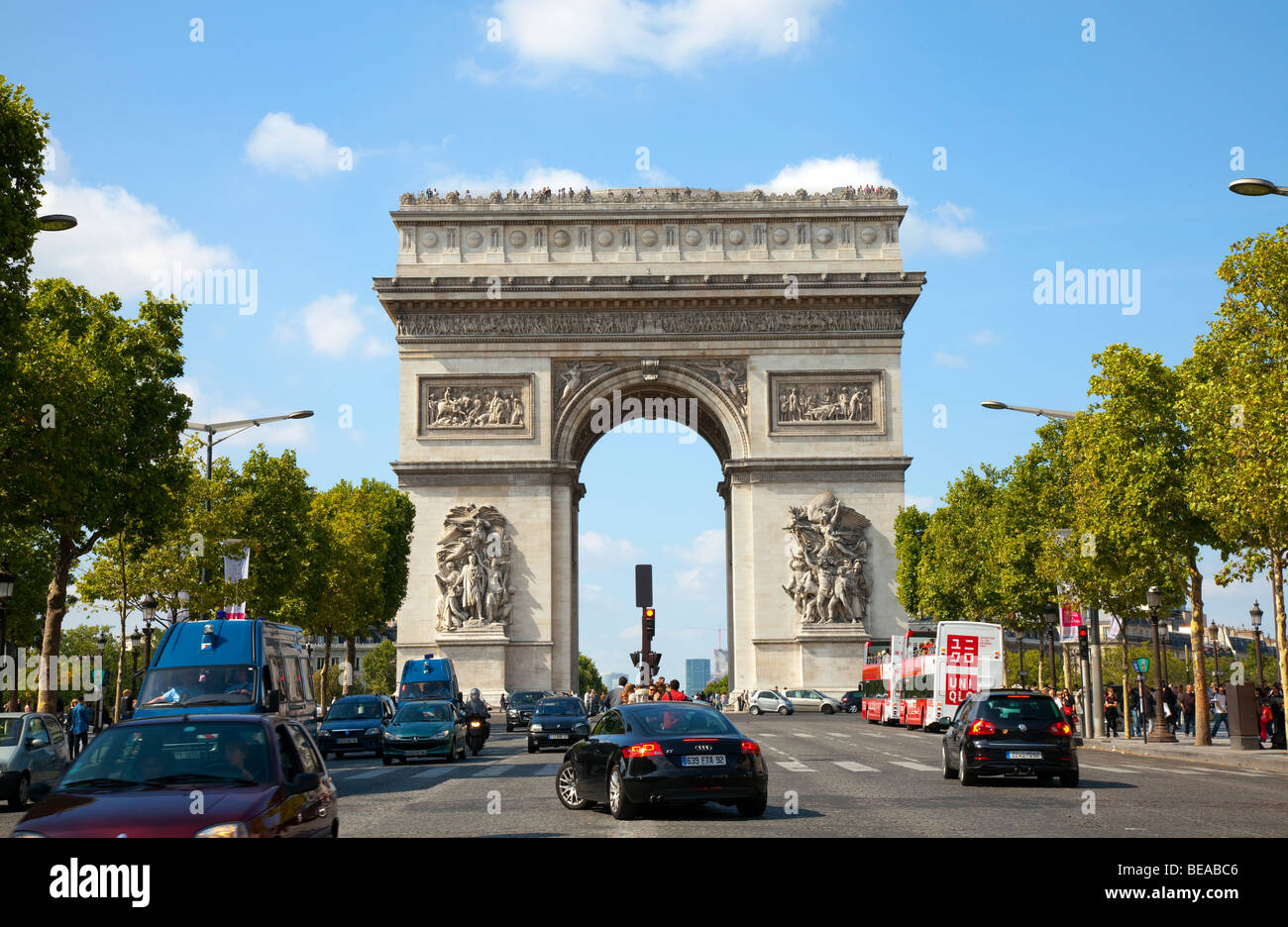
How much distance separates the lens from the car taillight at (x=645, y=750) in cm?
1596

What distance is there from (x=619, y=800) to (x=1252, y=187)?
Answer: 15900 mm

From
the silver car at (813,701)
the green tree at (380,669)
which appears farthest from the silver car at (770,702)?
the green tree at (380,669)

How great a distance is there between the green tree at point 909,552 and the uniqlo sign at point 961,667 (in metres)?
15.0

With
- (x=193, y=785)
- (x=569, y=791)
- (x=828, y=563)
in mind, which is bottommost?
(x=569, y=791)

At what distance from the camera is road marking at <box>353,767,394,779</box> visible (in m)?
25.9

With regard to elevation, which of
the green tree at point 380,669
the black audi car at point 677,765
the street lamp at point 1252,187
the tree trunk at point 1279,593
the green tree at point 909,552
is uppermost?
the street lamp at point 1252,187

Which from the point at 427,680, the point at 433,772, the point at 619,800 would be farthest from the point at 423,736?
the point at 427,680

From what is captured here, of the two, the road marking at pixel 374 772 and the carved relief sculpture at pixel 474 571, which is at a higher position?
the carved relief sculpture at pixel 474 571

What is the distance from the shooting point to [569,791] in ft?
59.2

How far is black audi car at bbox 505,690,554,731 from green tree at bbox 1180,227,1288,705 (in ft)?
82.4

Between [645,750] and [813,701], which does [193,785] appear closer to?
[645,750]

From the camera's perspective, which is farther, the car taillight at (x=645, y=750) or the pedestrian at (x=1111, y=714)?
the pedestrian at (x=1111, y=714)

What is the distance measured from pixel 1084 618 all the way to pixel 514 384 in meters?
27.0

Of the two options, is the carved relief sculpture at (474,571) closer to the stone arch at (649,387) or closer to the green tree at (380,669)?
the stone arch at (649,387)
